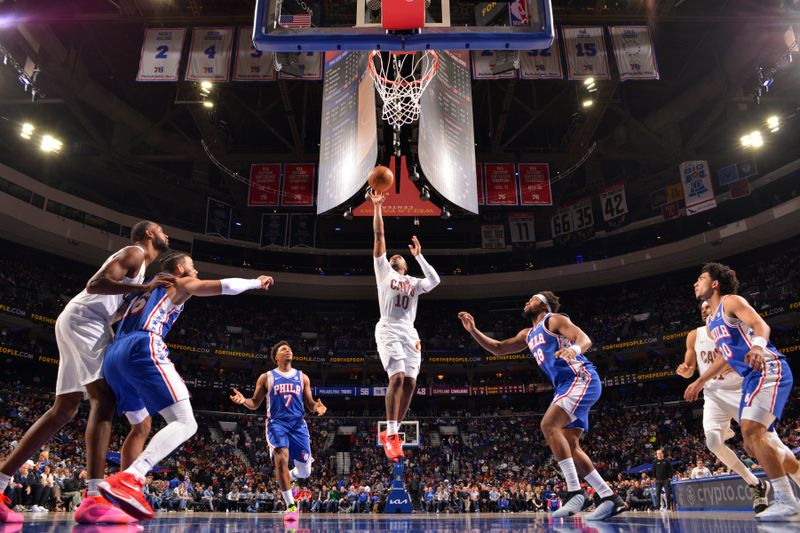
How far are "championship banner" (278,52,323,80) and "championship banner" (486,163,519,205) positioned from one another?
690 centimetres

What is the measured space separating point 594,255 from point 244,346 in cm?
1977

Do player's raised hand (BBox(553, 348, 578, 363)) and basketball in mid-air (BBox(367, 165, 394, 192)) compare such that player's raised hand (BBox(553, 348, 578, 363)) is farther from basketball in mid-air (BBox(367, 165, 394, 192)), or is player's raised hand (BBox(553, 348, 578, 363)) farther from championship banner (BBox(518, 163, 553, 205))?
championship banner (BBox(518, 163, 553, 205))

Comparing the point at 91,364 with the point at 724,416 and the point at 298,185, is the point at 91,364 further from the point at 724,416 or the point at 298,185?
the point at 298,185

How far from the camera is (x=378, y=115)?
11805mm

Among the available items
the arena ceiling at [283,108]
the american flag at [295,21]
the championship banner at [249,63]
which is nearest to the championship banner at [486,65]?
the arena ceiling at [283,108]

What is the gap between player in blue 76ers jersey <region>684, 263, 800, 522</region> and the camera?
14.3 ft

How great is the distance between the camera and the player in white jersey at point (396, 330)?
6.48m

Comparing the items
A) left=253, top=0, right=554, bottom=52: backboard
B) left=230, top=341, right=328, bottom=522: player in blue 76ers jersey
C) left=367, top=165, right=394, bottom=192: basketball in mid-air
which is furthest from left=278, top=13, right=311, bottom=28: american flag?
left=230, top=341, right=328, bottom=522: player in blue 76ers jersey

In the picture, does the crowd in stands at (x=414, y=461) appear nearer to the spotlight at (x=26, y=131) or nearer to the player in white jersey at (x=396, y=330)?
the spotlight at (x=26, y=131)

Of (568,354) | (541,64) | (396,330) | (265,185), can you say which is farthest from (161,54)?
(568,354)

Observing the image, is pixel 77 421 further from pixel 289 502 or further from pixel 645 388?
pixel 645 388

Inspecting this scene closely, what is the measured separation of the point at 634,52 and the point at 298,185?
1069cm

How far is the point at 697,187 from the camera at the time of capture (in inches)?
888

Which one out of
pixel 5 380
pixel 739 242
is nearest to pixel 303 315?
pixel 5 380
